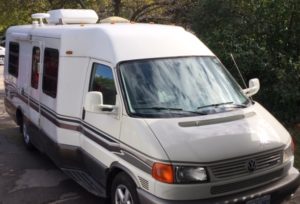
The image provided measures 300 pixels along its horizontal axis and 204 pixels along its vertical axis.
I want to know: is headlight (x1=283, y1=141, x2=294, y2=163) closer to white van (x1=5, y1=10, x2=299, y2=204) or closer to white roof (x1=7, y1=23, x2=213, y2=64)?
white van (x1=5, y1=10, x2=299, y2=204)

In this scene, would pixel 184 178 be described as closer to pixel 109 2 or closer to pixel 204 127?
pixel 204 127

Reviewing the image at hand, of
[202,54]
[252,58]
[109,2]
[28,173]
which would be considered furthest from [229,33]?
[109,2]

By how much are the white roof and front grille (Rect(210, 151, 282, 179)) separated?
1669 mm

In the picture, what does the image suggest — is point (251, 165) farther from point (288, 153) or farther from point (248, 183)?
point (288, 153)

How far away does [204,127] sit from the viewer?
4.82 m

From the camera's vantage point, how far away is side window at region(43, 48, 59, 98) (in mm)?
6871

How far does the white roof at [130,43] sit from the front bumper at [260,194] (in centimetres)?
172

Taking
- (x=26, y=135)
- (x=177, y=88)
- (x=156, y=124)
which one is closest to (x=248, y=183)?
(x=156, y=124)

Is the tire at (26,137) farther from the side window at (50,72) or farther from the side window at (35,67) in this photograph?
the side window at (50,72)

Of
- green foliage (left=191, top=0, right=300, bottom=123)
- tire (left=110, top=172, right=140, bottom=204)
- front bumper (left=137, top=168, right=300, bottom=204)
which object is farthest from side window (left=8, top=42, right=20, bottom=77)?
front bumper (left=137, top=168, right=300, bottom=204)

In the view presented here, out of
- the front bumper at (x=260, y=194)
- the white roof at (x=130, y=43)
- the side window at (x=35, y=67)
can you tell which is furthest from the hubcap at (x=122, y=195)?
the side window at (x=35, y=67)

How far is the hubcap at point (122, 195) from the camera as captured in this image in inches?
197

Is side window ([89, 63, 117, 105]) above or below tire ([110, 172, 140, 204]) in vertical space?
above

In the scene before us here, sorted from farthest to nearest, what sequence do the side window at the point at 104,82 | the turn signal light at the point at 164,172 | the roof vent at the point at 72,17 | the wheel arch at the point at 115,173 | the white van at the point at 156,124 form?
the roof vent at the point at 72,17 < the side window at the point at 104,82 < the wheel arch at the point at 115,173 < the white van at the point at 156,124 < the turn signal light at the point at 164,172
